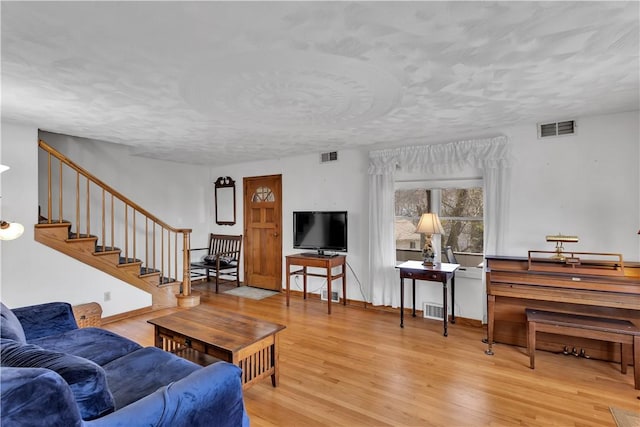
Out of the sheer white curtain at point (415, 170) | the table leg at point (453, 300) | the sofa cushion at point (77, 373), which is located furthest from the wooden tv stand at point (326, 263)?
the sofa cushion at point (77, 373)

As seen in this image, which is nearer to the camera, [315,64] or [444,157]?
[315,64]

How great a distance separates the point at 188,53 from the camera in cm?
184

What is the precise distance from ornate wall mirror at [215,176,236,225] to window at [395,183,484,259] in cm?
316

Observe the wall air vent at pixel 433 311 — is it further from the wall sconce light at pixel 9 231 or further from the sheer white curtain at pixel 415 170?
the wall sconce light at pixel 9 231

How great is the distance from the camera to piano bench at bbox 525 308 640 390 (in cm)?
242

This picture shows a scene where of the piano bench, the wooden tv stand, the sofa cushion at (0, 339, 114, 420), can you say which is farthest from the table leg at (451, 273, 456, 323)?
the sofa cushion at (0, 339, 114, 420)

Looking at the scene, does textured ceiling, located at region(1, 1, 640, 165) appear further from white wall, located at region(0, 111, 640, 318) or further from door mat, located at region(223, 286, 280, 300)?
door mat, located at region(223, 286, 280, 300)

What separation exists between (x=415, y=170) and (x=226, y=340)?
3042mm

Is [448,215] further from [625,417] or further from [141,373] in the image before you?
[141,373]

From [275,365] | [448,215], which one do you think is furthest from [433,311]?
[275,365]

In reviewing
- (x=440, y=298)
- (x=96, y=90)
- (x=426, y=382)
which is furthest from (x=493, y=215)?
(x=96, y=90)

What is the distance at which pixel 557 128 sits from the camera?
3.28 metres

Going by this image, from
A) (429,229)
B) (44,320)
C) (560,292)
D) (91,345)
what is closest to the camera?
(91,345)

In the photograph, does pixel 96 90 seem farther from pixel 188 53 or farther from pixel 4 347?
pixel 4 347
